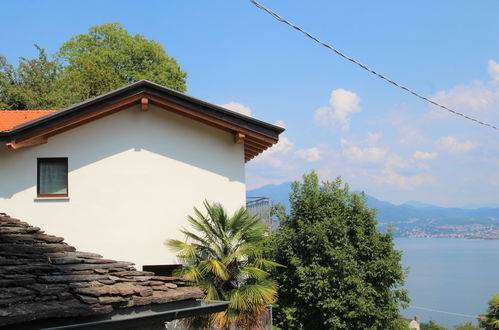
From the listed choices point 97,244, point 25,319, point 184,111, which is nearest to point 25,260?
point 25,319

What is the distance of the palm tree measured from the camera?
1171 centimetres

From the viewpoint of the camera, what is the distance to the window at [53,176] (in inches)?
529

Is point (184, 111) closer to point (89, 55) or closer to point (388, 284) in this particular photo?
point (388, 284)

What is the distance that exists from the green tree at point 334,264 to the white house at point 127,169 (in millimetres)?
1769

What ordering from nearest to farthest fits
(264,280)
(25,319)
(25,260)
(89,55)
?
(25,319) → (25,260) → (264,280) → (89,55)

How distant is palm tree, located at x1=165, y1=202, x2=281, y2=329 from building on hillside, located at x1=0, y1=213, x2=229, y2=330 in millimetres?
3625

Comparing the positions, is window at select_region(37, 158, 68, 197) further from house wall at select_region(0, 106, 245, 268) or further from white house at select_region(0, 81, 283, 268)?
house wall at select_region(0, 106, 245, 268)

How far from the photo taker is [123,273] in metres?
7.88

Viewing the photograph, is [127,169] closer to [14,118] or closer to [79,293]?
[14,118]

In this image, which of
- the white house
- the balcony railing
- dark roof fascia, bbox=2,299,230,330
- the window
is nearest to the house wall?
the white house

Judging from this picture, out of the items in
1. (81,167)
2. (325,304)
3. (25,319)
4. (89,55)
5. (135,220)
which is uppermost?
(89,55)

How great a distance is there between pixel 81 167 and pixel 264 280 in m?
5.32

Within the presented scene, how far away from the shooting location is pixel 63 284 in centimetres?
659

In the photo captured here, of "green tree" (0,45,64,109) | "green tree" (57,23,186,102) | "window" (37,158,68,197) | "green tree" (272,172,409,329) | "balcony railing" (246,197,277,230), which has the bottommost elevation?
"green tree" (272,172,409,329)
